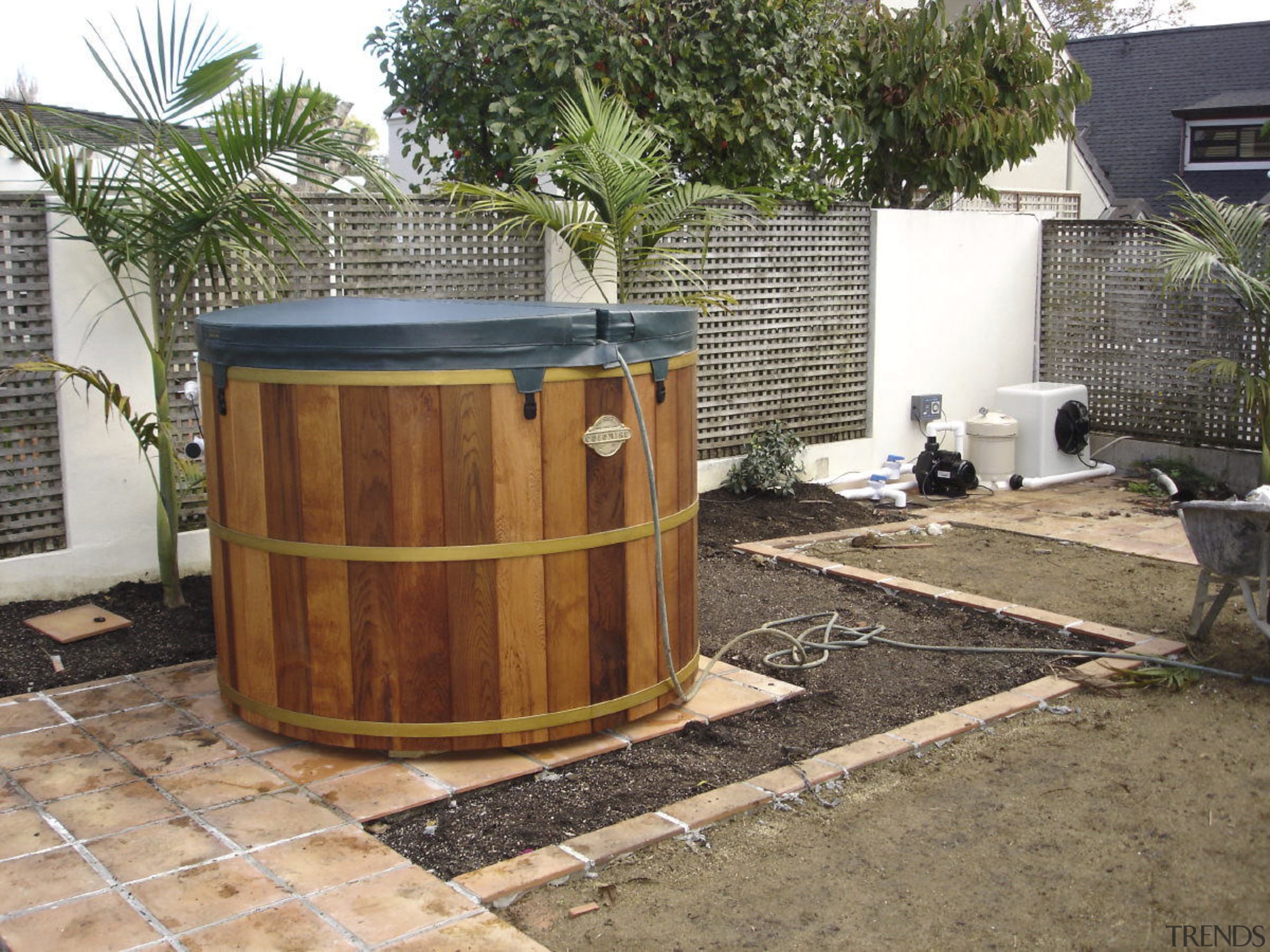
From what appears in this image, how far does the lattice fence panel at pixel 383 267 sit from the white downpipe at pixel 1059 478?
13.0ft

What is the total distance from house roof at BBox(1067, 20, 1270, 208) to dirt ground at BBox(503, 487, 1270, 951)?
20.8 meters

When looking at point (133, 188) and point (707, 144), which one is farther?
point (707, 144)

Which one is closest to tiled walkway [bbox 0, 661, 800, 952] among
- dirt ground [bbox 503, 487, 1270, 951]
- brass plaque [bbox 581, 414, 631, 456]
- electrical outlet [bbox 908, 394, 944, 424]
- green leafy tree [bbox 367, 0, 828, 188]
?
dirt ground [bbox 503, 487, 1270, 951]

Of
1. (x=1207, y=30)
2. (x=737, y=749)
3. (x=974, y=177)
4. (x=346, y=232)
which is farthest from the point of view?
(x=1207, y=30)

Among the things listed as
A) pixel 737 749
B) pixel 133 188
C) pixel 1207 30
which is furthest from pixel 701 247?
pixel 1207 30

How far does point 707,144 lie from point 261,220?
376 centimetres

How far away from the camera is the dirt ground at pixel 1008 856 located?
294cm

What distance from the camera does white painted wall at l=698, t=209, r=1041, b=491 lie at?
351 inches

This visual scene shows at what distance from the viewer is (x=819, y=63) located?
27.4ft

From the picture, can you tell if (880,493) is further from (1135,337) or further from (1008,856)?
(1008,856)

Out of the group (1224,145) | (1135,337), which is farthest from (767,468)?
(1224,145)

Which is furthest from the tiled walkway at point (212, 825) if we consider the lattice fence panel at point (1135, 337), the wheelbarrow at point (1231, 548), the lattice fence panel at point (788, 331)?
the lattice fence panel at point (1135, 337)

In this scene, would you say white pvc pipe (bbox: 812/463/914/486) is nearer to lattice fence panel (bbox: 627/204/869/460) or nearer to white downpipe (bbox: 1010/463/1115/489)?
lattice fence panel (bbox: 627/204/869/460)

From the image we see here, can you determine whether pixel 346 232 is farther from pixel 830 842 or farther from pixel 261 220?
pixel 830 842
